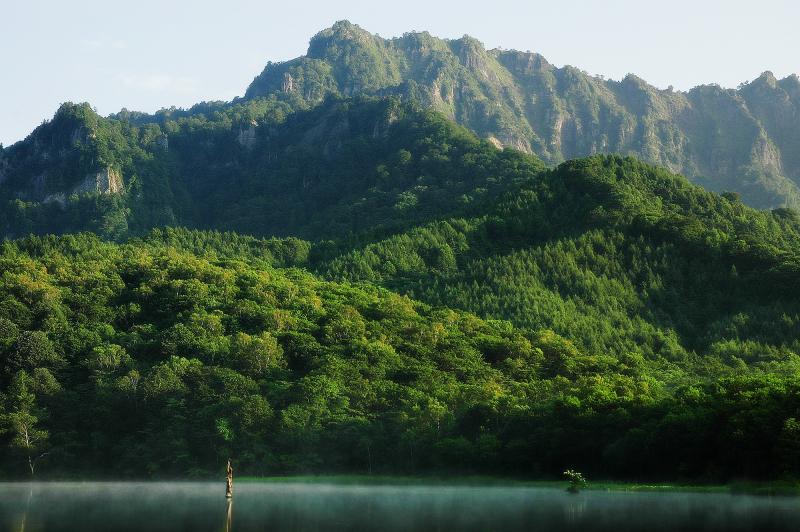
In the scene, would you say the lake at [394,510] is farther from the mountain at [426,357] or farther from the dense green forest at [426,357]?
the dense green forest at [426,357]

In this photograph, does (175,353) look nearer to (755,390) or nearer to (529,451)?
(529,451)

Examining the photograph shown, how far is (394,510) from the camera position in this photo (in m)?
61.4

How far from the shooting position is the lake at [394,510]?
170 feet

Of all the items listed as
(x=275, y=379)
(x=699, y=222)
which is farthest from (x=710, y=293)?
(x=275, y=379)

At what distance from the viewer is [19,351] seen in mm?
125312

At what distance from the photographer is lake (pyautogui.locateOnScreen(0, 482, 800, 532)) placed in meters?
51.8

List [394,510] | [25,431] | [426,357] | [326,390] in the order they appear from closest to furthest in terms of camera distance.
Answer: [394,510] < [25,431] < [326,390] < [426,357]

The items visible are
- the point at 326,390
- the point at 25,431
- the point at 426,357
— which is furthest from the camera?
the point at 426,357

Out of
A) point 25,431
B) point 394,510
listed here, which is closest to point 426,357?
point 25,431

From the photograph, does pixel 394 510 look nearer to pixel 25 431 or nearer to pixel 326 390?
pixel 326 390

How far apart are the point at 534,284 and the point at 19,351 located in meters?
88.2

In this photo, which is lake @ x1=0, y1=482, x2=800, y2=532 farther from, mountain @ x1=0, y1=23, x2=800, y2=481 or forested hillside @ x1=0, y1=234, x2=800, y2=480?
mountain @ x1=0, y1=23, x2=800, y2=481

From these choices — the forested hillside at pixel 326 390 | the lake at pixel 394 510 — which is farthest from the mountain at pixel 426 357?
the lake at pixel 394 510

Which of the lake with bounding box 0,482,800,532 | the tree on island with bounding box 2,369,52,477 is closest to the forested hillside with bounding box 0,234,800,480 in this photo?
the tree on island with bounding box 2,369,52,477
